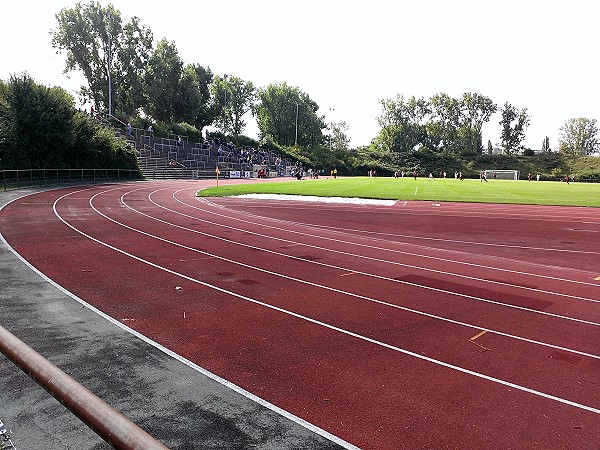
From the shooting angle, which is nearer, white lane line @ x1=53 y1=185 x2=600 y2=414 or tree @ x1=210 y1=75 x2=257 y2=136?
white lane line @ x1=53 y1=185 x2=600 y2=414

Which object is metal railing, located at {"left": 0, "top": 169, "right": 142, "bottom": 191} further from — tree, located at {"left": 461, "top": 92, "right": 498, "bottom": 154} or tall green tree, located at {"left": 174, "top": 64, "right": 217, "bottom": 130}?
tree, located at {"left": 461, "top": 92, "right": 498, "bottom": 154}

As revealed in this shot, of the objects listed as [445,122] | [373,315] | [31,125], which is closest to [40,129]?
[31,125]

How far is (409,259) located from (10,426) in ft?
33.3

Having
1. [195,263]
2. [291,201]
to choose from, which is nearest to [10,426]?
[195,263]

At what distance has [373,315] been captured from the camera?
7980 mm

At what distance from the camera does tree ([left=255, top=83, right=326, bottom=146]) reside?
11606 centimetres

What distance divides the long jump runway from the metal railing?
17.0 metres

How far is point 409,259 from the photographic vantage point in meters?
12.8

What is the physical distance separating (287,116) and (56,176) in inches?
3318

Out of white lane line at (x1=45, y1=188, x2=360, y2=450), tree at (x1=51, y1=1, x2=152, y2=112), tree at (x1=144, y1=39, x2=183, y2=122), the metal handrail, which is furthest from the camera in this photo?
tree at (x1=144, y1=39, x2=183, y2=122)

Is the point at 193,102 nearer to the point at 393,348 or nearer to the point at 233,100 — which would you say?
the point at 233,100

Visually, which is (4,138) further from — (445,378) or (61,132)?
(445,378)

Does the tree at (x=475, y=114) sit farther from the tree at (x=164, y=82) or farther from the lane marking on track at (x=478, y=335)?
the lane marking on track at (x=478, y=335)

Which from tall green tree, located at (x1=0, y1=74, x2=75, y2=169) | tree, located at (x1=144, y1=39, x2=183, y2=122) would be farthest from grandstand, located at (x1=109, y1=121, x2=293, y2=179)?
tall green tree, located at (x1=0, y1=74, x2=75, y2=169)
